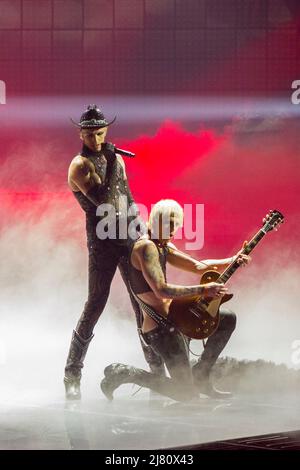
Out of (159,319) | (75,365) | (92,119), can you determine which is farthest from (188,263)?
(92,119)

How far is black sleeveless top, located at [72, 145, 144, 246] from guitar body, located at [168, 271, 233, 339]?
0.48 m

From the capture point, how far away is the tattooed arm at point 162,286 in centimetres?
484

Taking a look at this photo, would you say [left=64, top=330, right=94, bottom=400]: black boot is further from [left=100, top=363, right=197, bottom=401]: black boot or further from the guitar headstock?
the guitar headstock

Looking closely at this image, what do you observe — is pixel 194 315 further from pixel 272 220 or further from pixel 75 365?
pixel 75 365

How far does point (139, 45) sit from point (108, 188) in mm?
1144

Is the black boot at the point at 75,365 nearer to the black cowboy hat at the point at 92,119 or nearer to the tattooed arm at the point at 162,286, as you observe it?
the tattooed arm at the point at 162,286

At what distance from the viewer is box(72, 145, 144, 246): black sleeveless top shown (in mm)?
5152

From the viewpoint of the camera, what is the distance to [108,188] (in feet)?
16.9

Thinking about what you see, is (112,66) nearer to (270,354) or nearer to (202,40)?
(202,40)

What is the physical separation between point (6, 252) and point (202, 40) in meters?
1.84

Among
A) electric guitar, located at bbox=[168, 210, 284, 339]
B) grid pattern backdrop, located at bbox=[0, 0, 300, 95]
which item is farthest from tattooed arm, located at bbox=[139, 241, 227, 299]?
grid pattern backdrop, located at bbox=[0, 0, 300, 95]

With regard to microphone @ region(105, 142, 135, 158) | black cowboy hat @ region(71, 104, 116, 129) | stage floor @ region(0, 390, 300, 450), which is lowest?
stage floor @ region(0, 390, 300, 450)

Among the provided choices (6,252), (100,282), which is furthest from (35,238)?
(100,282)

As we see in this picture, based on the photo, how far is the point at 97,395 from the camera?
532cm
